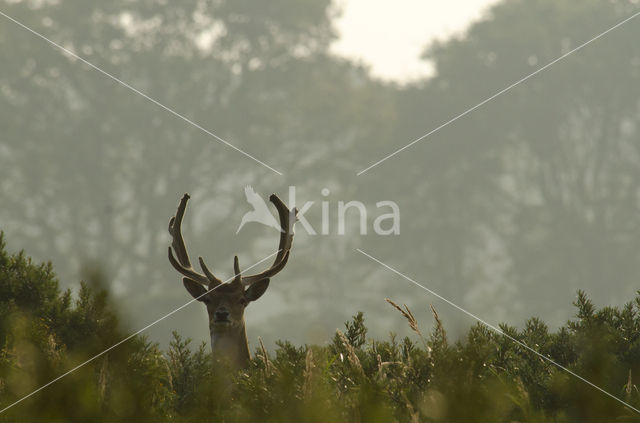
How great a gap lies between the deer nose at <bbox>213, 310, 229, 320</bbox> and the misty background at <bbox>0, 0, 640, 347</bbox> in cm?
1670

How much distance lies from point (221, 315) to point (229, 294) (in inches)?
15.9

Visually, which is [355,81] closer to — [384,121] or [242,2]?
[384,121]

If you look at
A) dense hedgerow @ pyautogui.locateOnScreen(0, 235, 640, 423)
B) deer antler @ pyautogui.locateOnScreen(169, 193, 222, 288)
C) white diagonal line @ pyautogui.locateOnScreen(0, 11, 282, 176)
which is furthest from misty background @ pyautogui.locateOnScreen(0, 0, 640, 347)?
dense hedgerow @ pyautogui.locateOnScreen(0, 235, 640, 423)

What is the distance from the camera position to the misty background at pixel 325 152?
986 inches

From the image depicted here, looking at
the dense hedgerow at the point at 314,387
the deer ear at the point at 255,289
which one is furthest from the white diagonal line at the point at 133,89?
the dense hedgerow at the point at 314,387

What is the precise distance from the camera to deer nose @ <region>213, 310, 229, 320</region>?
25.4 ft

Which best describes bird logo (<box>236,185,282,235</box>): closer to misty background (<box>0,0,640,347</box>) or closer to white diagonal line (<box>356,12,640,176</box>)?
misty background (<box>0,0,640,347</box>)

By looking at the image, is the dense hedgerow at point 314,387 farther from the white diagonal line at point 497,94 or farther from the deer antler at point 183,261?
the white diagonal line at point 497,94

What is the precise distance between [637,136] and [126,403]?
28675mm

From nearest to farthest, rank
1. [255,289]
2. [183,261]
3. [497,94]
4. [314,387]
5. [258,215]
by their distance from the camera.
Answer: [314,387] < [255,289] < [183,261] < [258,215] < [497,94]

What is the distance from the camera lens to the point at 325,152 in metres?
28.0

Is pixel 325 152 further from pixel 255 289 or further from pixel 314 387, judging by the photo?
pixel 314 387

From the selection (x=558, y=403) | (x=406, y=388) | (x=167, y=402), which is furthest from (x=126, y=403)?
(x=558, y=403)

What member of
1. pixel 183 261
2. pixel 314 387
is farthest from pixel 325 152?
pixel 314 387
